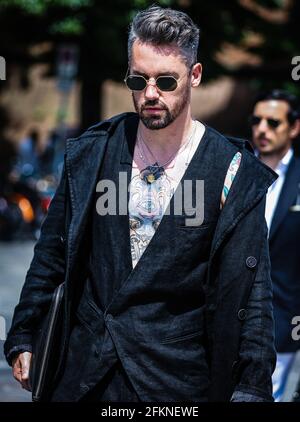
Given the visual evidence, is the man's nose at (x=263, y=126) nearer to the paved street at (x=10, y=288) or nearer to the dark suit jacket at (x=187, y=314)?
the paved street at (x=10, y=288)

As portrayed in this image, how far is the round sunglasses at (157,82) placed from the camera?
3373 millimetres

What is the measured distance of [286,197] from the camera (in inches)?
219

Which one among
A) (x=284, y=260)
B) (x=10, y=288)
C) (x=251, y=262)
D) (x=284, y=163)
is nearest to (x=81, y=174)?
(x=251, y=262)

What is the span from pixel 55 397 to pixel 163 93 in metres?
1.02

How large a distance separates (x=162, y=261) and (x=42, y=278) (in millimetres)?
455

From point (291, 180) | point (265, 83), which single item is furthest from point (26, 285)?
point (265, 83)

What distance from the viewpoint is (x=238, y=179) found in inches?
135

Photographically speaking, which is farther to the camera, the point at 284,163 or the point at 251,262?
the point at 284,163

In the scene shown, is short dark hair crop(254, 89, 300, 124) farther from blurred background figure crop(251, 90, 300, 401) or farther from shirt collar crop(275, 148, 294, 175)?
blurred background figure crop(251, 90, 300, 401)

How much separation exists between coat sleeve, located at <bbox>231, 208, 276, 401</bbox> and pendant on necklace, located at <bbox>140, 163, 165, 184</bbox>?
42 cm

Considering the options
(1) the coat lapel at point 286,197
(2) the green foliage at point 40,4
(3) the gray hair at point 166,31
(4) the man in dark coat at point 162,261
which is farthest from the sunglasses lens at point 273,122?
(2) the green foliage at point 40,4

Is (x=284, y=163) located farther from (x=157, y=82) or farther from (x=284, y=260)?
(x=157, y=82)

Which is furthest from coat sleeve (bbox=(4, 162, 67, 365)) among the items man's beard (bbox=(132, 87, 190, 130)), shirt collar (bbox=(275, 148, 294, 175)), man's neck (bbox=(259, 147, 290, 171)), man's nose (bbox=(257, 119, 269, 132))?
man's nose (bbox=(257, 119, 269, 132))
